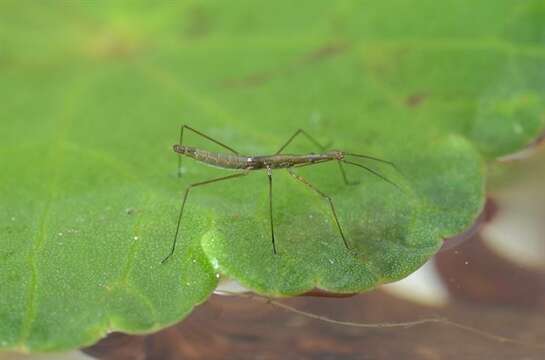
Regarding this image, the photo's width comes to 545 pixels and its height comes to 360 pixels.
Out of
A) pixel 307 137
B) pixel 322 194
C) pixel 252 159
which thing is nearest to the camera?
pixel 322 194

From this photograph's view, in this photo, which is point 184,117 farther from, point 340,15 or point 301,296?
point 301,296

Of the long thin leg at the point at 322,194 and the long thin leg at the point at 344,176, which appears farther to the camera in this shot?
the long thin leg at the point at 344,176

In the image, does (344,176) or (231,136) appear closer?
(344,176)

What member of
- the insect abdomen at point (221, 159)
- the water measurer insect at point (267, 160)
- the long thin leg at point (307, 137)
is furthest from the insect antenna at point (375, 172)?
the insect abdomen at point (221, 159)

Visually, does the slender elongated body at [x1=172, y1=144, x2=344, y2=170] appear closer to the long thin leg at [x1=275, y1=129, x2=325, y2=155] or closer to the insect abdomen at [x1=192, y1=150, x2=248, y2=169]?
the insect abdomen at [x1=192, y1=150, x2=248, y2=169]

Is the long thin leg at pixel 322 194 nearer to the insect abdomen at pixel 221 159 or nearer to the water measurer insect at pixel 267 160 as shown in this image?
the water measurer insect at pixel 267 160

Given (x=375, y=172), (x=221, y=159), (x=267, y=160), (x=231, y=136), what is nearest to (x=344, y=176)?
(x=375, y=172)

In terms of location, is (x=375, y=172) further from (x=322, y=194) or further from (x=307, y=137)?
(x=307, y=137)

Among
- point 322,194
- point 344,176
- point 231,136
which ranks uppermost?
point 231,136

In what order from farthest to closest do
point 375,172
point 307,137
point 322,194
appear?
point 307,137, point 375,172, point 322,194
